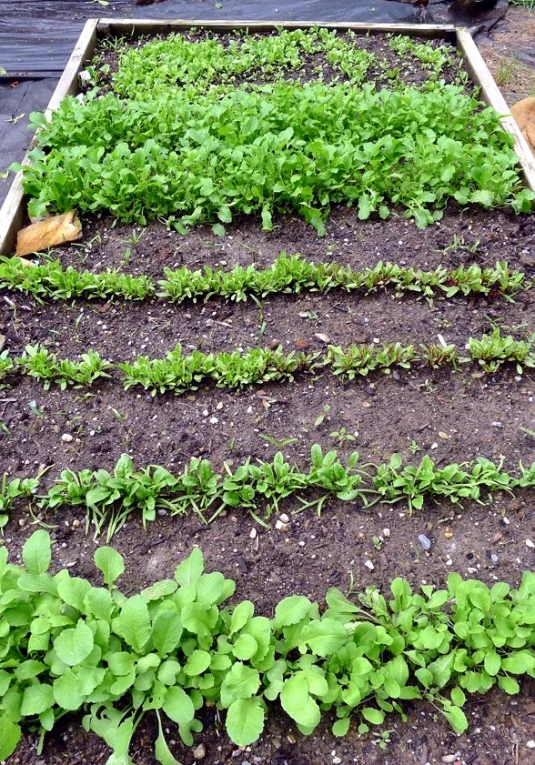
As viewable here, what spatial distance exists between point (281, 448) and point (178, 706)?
1.09m

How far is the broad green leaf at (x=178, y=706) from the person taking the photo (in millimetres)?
1648

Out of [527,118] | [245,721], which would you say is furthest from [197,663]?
[527,118]

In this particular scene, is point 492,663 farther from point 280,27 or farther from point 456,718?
point 280,27

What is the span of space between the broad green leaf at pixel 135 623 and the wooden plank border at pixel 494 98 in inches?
122

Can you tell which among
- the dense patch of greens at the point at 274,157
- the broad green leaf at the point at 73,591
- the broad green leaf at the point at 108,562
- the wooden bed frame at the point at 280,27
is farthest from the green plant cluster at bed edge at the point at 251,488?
the wooden bed frame at the point at 280,27

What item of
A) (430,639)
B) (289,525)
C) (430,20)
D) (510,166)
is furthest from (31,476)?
(430,20)

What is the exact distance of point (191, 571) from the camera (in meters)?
1.91

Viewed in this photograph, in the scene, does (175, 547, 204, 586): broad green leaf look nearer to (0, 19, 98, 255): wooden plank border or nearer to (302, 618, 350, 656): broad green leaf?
(302, 618, 350, 656): broad green leaf

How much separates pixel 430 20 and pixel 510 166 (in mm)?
2836

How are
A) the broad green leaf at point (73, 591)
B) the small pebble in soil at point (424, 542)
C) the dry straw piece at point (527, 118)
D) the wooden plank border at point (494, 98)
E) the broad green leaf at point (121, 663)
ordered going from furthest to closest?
the dry straw piece at point (527, 118)
the wooden plank border at point (494, 98)
the small pebble in soil at point (424, 542)
the broad green leaf at point (73, 591)
the broad green leaf at point (121, 663)

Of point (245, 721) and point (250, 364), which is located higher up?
point (250, 364)

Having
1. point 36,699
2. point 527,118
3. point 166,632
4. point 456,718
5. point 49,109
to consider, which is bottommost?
point 456,718

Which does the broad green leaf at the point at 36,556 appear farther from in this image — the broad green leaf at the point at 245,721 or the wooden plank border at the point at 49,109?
the wooden plank border at the point at 49,109

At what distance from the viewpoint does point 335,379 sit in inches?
108
